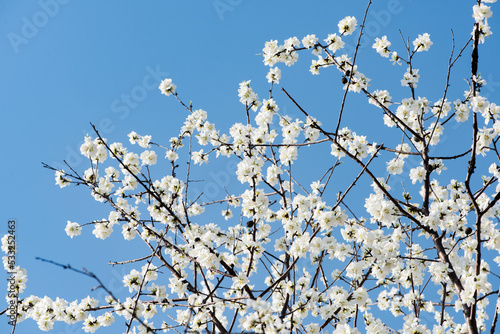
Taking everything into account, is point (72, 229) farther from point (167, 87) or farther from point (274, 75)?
point (274, 75)

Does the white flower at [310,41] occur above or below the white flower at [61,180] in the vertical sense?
above

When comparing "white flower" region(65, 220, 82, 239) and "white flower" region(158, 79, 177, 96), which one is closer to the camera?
"white flower" region(65, 220, 82, 239)

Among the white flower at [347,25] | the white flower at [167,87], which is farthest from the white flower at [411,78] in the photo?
the white flower at [167,87]

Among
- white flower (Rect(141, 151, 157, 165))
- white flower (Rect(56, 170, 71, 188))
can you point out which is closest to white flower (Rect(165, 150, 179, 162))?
white flower (Rect(141, 151, 157, 165))

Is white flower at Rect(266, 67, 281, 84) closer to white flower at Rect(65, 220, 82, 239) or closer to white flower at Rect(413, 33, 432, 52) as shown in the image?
white flower at Rect(413, 33, 432, 52)

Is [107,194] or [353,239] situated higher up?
[107,194]

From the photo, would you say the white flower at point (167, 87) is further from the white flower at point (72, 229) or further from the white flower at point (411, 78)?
the white flower at point (411, 78)

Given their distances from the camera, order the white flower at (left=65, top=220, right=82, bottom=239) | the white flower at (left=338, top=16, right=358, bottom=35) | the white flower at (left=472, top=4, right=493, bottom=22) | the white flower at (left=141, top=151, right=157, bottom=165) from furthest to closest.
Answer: the white flower at (left=141, top=151, right=157, bottom=165), the white flower at (left=65, top=220, right=82, bottom=239), the white flower at (left=338, top=16, right=358, bottom=35), the white flower at (left=472, top=4, right=493, bottom=22)

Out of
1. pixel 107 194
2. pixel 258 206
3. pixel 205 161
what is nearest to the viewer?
pixel 258 206

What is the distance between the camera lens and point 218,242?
169 inches

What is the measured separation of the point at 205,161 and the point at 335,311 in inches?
92.7

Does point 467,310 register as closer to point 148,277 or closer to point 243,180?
point 243,180

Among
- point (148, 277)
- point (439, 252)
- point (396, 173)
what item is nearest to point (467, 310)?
point (439, 252)

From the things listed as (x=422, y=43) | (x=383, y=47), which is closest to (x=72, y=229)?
(x=383, y=47)
